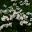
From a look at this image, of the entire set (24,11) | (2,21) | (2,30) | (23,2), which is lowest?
(2,30)

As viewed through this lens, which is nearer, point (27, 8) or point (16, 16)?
point (16, 16)

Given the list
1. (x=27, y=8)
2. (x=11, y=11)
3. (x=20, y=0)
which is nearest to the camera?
(x=11, y=11)

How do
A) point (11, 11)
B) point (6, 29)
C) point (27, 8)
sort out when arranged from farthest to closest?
1. point (27, 8)
2. point (11, 11)
3. point (6, 29)

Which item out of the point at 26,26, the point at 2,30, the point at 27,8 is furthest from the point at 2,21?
the point at 27,8

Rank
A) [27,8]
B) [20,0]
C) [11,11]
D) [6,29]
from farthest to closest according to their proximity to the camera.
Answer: [20,0] < [27,8] < [11,11] < [6,29]

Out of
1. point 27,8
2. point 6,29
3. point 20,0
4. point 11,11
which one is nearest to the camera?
point 6,29

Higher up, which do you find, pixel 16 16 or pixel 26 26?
pixel 16 16

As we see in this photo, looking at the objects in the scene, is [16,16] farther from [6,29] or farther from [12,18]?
[6,29]

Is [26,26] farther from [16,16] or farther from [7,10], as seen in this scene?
[7,10]

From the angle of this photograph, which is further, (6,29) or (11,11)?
(11,11)
